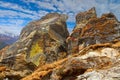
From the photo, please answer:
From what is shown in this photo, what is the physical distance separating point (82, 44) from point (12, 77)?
1639 centimetres

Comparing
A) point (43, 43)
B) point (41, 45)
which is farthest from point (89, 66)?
point (43, 43)

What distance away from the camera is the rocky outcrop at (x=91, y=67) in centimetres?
2400

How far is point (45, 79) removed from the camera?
29469 millimetres

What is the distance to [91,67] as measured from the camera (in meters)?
26.6

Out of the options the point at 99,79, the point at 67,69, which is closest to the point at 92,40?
the point at 67,69

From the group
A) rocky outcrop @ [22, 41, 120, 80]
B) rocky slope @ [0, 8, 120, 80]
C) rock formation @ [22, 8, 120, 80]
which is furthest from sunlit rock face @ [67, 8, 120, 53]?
rocky outcrop @ [22, 41, 120, 80]

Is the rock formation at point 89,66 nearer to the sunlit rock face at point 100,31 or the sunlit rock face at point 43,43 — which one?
the sunlit rock face at point 100,31

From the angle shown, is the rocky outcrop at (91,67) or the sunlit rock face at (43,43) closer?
the rocky outcrop at (91,67)

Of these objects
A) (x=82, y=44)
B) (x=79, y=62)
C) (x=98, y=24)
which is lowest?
(x=79, y=62)

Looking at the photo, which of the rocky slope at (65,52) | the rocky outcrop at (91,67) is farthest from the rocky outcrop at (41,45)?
the rocky outcrop at (91,67)

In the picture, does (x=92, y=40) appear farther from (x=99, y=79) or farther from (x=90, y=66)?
(x=99, y=79)

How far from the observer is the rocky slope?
26609 millimetres

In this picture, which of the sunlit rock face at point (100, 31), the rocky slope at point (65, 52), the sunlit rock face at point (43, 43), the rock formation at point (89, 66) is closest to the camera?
the rock formation at point (89, 66)

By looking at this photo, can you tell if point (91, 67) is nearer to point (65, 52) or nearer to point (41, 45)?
point (65, 52)
